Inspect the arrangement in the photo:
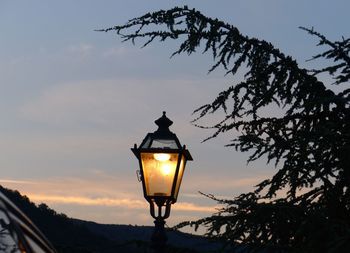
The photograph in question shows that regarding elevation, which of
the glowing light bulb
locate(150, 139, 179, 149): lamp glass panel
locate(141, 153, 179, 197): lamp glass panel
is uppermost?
locate(150, 139, 179, 149): lamp glass panel

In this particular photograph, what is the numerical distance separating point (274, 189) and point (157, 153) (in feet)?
5.30

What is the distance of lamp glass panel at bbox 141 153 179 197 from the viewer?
7012 millimetres

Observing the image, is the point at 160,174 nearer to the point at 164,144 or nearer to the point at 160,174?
the point at 160,174

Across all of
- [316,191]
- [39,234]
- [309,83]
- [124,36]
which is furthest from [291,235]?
[39,234]

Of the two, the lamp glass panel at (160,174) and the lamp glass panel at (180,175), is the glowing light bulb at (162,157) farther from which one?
the lamp glass panel at (180,175)

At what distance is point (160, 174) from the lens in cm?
701

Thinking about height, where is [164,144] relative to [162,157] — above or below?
above

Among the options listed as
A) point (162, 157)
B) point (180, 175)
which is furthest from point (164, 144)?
point (180, 175)

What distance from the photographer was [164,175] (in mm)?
7023

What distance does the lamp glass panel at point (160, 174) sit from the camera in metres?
7.01

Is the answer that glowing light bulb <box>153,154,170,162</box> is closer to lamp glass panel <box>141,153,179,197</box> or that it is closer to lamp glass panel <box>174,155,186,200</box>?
lamp glass panel <box>141,153,179,197</box>

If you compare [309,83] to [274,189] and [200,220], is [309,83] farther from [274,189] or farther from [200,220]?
[200,220]

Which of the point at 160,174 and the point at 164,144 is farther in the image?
the point at 164,144

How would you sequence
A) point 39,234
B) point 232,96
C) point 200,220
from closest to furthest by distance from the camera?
point 39,234 → point 200,220 → point 232,96
